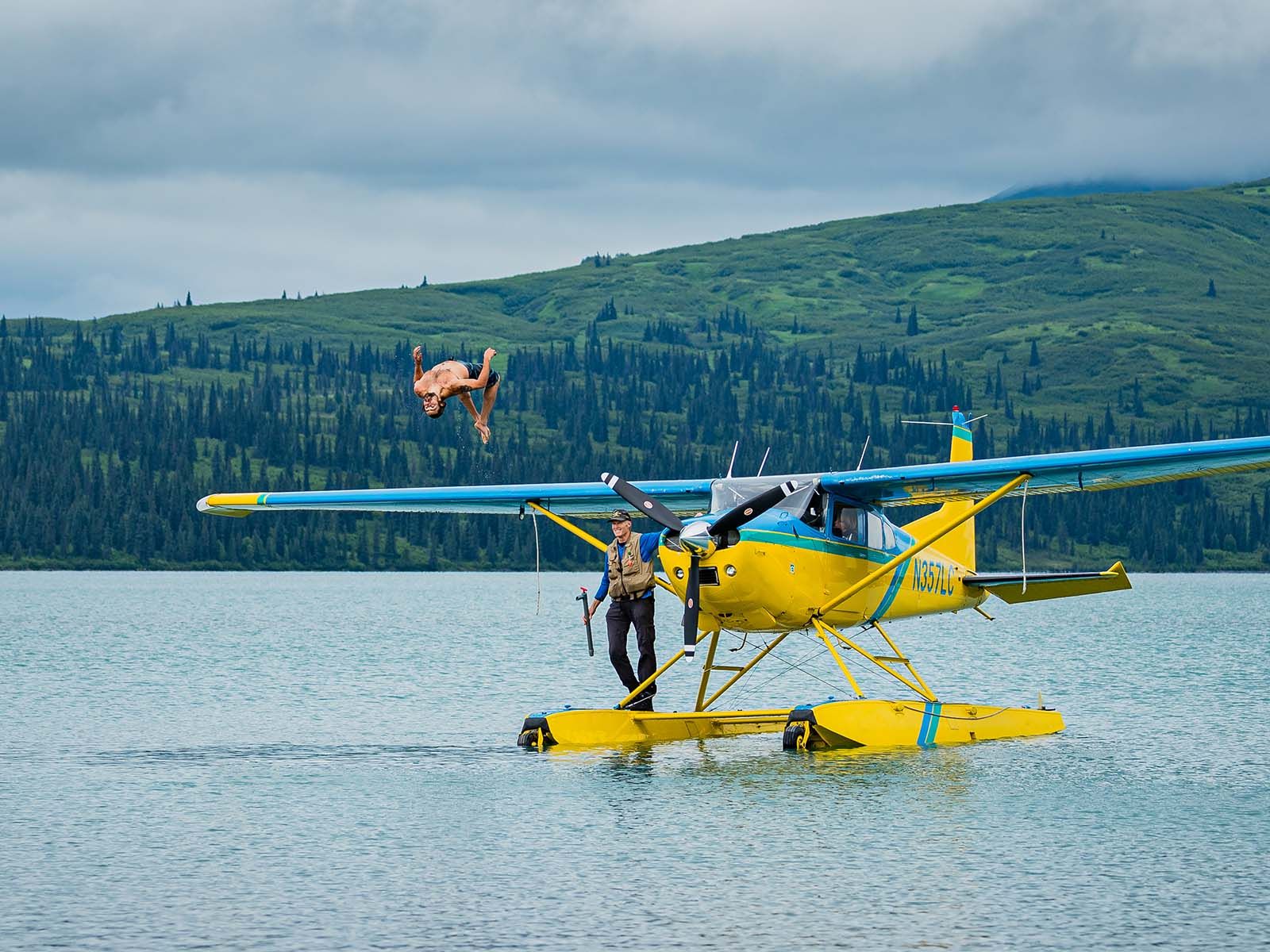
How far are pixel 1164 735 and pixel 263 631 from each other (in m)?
38.0

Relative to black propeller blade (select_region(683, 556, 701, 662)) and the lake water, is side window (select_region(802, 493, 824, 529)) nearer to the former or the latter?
black propeller blade (select_region(683, 556, 701, 662))

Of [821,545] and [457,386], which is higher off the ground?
[457,386]

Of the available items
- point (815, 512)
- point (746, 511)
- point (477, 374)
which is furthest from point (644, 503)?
point (477, 374)

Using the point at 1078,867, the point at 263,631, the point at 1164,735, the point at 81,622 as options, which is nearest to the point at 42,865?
the point at 1078,867

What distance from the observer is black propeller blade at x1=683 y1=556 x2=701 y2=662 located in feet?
56.1

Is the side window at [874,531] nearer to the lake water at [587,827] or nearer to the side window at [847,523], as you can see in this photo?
the side window at [847,523]

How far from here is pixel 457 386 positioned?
14359 mm

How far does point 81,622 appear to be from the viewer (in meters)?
58.6

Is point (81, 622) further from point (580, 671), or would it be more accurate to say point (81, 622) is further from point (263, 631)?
point (580, 671)

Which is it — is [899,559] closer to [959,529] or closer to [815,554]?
[815,554]

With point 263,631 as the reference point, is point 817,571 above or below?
above

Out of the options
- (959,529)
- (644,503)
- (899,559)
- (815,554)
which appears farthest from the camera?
(959,529)

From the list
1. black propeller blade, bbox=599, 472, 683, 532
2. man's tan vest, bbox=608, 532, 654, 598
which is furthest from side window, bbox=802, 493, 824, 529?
man's tan vest, bbox=608, 532, 654, 598

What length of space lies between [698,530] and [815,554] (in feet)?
6.47
